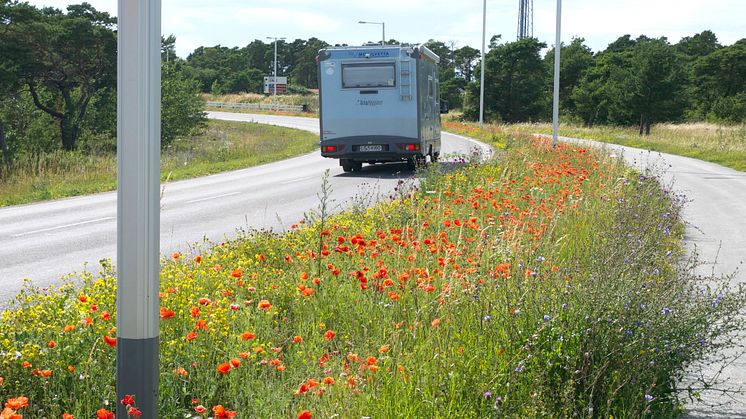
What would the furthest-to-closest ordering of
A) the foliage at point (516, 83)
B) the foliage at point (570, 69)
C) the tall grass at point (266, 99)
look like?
the tall grass at point (266, 99)
the foliage at point (570, 69)
the foliage at point (516, 83)

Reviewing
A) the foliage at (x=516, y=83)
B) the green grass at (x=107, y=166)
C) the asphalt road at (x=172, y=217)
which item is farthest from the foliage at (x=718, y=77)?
the asphalt road at (x=172, y=217)

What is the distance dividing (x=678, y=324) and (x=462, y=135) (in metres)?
49.3

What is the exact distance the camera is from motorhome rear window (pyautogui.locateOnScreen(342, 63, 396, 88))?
22.5 m

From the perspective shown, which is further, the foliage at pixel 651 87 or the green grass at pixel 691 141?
the foliage at pixel 651 87

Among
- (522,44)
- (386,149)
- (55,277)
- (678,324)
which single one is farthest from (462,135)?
(678,324)

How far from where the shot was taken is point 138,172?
3.28m

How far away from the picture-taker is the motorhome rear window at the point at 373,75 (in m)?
22.5

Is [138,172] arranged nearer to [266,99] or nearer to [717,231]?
[717,231]

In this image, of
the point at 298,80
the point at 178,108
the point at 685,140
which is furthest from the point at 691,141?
the point at 298,80

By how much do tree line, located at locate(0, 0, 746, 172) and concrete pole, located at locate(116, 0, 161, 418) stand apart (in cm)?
3929

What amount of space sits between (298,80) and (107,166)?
100297 mm

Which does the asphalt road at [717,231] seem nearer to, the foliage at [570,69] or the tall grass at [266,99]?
the foliage at [570,69]

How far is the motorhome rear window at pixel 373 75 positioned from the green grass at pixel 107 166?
534 cm

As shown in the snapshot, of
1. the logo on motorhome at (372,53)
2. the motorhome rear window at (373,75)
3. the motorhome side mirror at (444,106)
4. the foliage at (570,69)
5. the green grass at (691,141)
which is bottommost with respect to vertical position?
the green grass at (691,141)
